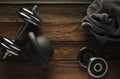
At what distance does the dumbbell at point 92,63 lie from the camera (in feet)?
3.61

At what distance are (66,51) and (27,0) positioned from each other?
0.93 feet

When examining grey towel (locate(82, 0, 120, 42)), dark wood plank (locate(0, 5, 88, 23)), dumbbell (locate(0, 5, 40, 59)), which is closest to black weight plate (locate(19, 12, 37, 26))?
dumbbell (locate(0, 5, 40, 59))

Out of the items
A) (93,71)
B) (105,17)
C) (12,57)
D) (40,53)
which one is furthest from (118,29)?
(12,57)

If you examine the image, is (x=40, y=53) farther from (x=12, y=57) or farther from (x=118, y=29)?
(x=118, y=29)

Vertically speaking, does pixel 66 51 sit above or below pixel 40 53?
below

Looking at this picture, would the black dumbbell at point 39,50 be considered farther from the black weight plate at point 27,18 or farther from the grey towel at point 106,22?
the grey towel at point 106,22

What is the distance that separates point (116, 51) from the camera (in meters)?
1.17

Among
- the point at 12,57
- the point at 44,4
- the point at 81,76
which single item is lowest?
the point at 81,76

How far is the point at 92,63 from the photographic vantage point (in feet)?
3.60

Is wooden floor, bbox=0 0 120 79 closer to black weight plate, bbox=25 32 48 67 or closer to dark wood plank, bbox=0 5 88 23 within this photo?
dark wood plank, bbox=0 5 88 23

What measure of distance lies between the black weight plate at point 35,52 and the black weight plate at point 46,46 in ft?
0.10

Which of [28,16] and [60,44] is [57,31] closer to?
[60,44]

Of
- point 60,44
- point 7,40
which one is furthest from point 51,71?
point 7,40

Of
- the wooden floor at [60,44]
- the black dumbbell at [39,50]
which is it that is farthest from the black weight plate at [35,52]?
the wooden floor at [60,44]
